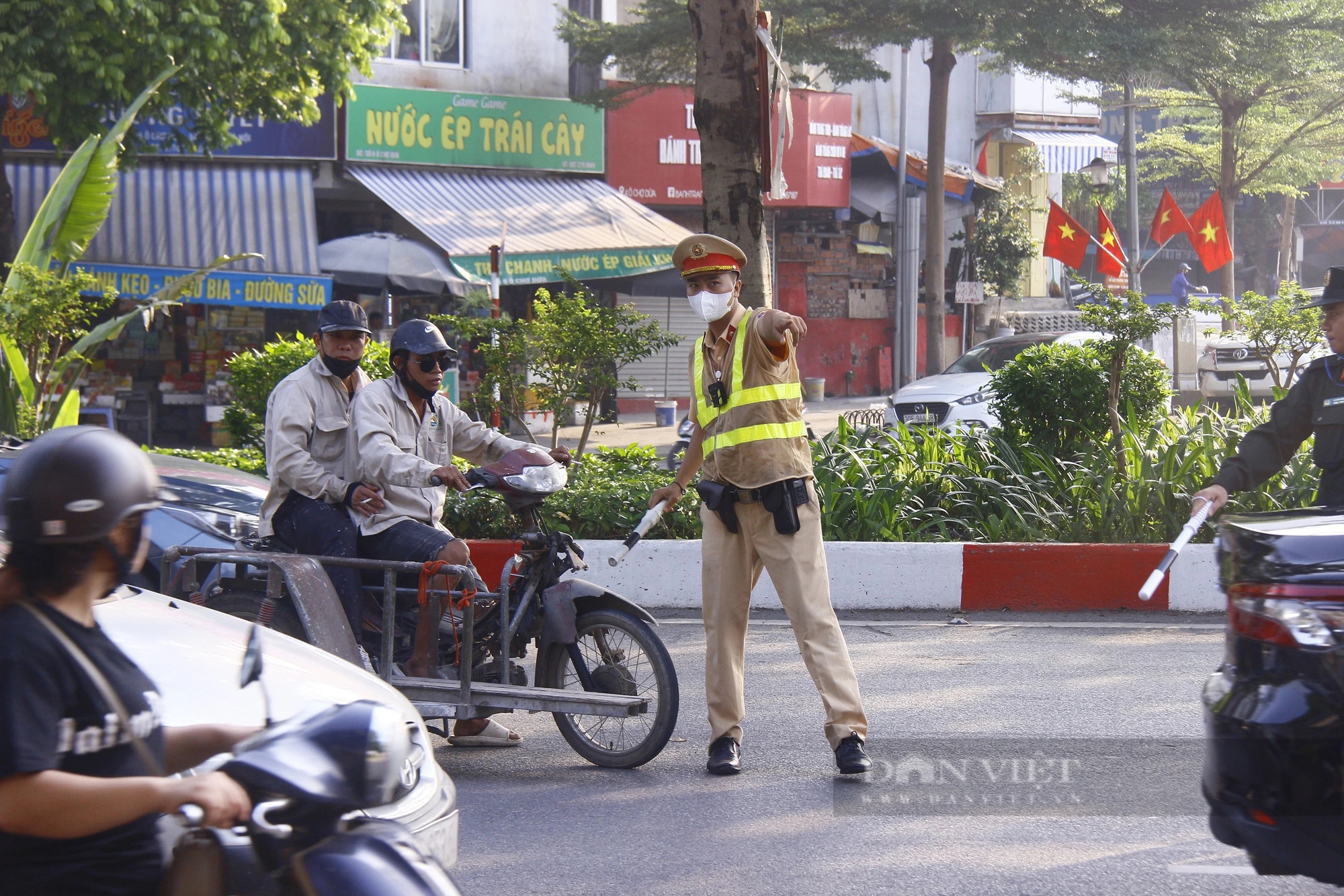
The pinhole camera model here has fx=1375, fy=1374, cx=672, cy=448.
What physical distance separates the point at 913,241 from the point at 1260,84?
7470 mm

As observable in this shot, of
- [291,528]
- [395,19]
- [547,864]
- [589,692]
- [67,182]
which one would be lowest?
[547,864]

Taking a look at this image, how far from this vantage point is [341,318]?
18.4 feet

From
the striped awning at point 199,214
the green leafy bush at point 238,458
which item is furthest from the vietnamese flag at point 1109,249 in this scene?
the green leafy bush at point 238,458

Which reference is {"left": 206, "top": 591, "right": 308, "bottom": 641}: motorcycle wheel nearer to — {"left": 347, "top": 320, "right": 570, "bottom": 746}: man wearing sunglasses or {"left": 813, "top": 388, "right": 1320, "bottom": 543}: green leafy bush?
{"left": 347, "top": 320, "right": 570, "bottom": 746}: man wearing sunglasses

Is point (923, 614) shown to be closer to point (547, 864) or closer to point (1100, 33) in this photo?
point (547, 864)

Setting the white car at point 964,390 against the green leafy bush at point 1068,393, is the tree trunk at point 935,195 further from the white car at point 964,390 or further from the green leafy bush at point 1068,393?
the green leafy bush at point 1068,393

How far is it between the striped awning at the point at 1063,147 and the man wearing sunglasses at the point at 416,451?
3110 cm

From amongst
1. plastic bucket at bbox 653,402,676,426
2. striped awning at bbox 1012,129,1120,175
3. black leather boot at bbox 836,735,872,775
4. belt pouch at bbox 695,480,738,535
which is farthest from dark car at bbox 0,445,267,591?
striped awning at bbox 1012,129,1120,175

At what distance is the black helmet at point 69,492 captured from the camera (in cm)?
210

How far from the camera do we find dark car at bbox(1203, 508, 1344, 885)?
311 cm

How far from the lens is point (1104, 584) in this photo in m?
8.10

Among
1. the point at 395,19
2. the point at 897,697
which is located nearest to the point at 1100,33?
the point at 395,19

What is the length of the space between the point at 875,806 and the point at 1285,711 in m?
1.91

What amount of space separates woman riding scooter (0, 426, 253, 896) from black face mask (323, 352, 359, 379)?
3471 millimetres
